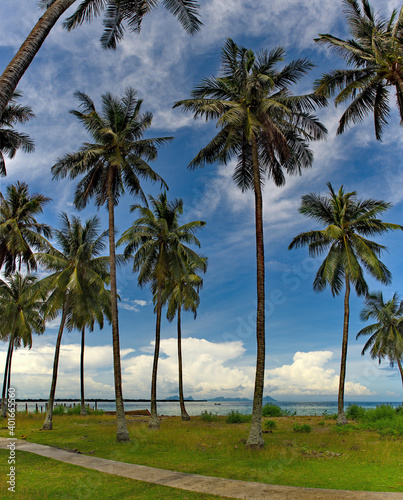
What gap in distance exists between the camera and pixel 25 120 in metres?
20.0

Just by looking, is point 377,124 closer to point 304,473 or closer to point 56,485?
point 304,473

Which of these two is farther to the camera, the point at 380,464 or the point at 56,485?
the point at 380,464

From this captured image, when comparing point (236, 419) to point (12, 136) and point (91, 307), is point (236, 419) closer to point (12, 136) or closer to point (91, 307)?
point (91, 307)

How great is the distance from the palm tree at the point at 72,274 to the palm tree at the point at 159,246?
263cm

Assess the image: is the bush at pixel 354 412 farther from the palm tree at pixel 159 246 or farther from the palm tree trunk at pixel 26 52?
the palm tree trunk at pixel 26 52

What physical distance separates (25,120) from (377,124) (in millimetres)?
17423

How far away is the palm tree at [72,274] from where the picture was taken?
22.1 metres

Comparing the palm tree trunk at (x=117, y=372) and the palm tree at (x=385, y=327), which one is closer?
the palm tree trunk at (x=117, y=372)

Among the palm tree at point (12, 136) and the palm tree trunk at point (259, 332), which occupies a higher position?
the palm tree at point (12, 136)

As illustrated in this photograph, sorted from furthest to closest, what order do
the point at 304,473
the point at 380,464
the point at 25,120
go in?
1. the point at 25,120
2. the point at 380,464
3. the point at 304,473

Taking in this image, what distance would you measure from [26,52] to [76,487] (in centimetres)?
942

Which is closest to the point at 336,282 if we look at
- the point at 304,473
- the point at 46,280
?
the point at 304,473

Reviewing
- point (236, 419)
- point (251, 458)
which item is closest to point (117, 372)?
point (251, 458)

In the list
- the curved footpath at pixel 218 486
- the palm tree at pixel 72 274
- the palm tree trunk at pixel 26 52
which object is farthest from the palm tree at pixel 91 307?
the palm tree trunk at pixel 26 52
